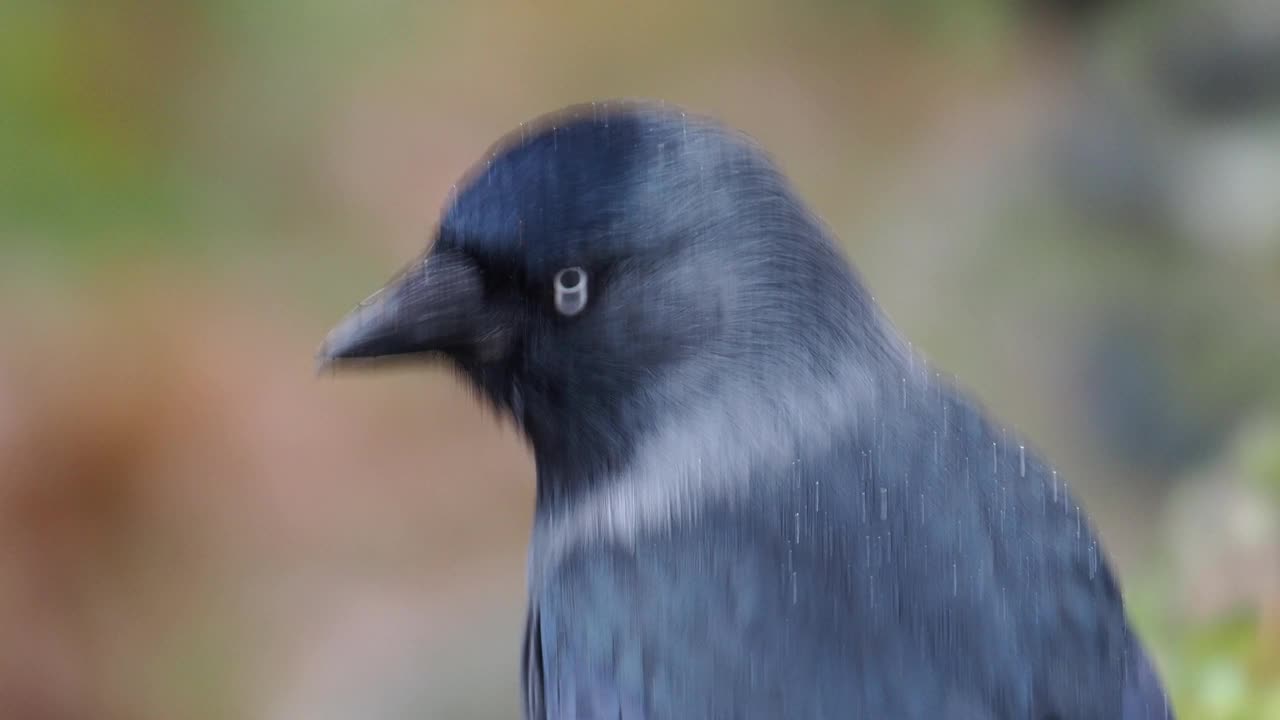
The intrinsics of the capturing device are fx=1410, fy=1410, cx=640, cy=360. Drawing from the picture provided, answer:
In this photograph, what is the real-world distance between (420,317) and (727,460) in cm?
35

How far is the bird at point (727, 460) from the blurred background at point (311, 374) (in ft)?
4.16

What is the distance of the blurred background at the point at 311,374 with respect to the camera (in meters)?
2.77

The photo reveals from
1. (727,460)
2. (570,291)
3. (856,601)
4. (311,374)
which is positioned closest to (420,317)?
(570,291)

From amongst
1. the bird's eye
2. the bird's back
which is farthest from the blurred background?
the bird's eye

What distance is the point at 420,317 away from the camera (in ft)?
4.85

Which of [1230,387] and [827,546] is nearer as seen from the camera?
[827,546]

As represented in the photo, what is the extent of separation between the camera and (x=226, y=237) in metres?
2.93

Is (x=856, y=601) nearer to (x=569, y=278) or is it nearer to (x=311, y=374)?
(x=569, y=278)

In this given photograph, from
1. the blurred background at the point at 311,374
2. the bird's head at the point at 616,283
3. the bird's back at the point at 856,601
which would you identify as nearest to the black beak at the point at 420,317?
the bird's head at the point at 616,283

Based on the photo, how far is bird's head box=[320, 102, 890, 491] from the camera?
1.39m

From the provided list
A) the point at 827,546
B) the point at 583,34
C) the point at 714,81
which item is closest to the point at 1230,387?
the point at 714,81

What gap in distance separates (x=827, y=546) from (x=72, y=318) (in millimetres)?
1980

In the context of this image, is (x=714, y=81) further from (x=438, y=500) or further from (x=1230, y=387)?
(x=1230, y=387)

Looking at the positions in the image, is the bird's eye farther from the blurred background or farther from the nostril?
the blurred background
